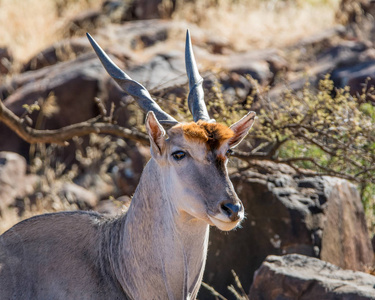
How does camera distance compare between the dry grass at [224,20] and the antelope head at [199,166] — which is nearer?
the antelope head at [199,166]

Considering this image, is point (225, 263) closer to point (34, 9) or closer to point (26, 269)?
point (26, 269)

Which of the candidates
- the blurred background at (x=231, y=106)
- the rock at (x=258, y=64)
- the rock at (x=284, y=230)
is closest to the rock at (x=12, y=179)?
the blurred background at (x=231, y=106)

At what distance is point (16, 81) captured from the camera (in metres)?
14.1

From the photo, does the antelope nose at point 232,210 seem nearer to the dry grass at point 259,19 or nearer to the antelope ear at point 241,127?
the antelope ear at point 241,127

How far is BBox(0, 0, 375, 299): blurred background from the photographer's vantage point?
7129mm

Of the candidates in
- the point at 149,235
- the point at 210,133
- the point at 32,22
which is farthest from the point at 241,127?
the point at 32,22

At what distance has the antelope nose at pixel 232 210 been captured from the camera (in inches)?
157

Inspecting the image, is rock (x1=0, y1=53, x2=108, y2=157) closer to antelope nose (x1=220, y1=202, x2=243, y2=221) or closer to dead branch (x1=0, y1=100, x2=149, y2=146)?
dead branch (x1=0, y1=100, x2=149, y2=146)

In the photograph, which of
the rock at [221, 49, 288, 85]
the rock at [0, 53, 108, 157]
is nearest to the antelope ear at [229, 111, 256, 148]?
the rock at [221, 49, 288, 85]

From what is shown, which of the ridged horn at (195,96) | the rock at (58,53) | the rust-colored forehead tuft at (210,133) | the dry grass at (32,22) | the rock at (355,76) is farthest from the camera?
the dry grass at (32,22)

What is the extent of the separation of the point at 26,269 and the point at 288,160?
3.67 meters

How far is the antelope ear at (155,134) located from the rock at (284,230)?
2.90 m

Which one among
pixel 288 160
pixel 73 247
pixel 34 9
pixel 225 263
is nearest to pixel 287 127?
pixel 288 160

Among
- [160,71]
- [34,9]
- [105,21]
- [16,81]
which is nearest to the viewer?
[160,71]
